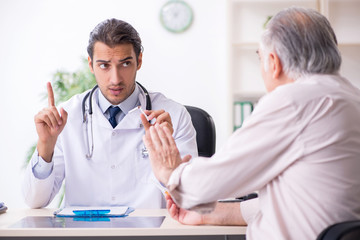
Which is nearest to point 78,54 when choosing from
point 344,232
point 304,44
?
point 304,44

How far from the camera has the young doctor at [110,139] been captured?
6.86 ft

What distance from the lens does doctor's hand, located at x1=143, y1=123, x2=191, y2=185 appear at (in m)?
1.48

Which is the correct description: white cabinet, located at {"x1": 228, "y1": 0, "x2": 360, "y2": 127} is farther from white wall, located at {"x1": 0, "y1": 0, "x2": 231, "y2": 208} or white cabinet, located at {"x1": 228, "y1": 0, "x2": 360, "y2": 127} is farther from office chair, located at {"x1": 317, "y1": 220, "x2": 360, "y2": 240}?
office chair, located at {"x1": 317, "y1": 220, "x2": 360, "y2": 240}

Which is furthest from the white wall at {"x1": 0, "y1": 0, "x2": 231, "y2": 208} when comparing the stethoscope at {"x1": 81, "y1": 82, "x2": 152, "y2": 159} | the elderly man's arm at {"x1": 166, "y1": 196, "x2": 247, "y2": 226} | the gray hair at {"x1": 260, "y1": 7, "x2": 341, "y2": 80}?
the gray hair at {"x1": 260, "y1": 7, "x2": 341, "y2": 80}

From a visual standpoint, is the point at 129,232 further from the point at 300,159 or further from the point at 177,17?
the point at 177,17

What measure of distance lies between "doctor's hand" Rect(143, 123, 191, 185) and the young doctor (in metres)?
0.50

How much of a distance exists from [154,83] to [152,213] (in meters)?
2.56

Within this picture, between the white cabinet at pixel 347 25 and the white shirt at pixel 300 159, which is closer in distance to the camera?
the white shirt at pixel 300 159

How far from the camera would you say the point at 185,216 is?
5.18 feet

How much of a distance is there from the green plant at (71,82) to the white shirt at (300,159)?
2.80 metres

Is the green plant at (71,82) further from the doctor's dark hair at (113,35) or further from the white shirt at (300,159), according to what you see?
the white shirt at (300,159)

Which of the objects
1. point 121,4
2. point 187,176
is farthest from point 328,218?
point 121,4

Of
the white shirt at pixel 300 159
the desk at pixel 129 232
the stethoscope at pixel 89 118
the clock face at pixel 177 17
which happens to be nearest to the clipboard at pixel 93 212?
→ the desk at pixel 129 232

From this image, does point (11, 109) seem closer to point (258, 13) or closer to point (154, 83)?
point (154, 83)
